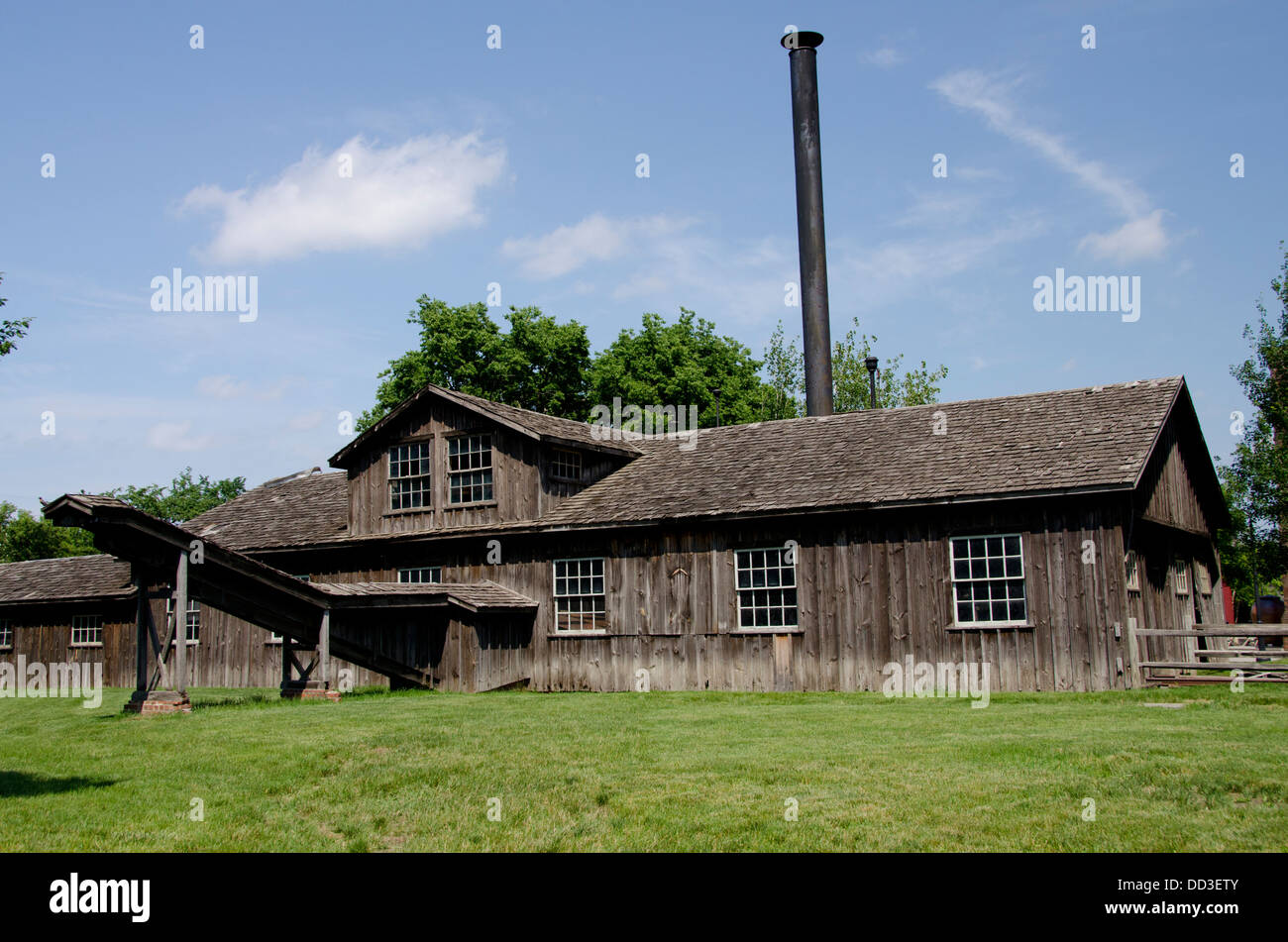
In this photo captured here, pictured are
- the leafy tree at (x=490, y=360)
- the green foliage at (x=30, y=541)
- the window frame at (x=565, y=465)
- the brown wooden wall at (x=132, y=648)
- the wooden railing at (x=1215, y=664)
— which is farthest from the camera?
the green foliage at (x=30, y=541)

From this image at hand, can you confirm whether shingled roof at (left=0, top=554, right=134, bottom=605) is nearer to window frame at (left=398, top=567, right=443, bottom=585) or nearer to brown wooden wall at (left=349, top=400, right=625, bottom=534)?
brown wooden wall at (left=349, top=400, right=625, bottom=534)

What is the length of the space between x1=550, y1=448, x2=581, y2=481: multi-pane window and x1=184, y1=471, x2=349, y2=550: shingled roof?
644 cm

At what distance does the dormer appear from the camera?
2575 cm

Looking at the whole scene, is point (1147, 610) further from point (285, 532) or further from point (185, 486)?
point (185, 486)

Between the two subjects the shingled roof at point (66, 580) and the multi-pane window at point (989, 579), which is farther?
the shingled roof at point (66, 580)

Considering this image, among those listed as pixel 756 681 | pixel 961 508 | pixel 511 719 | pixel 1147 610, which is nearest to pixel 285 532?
pixel 756 681

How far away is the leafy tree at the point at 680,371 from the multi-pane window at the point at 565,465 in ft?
85.2

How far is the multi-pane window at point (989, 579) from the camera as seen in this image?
20.1 meters

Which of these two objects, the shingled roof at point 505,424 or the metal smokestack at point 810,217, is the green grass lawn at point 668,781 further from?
the metal smokestack at point 810,217

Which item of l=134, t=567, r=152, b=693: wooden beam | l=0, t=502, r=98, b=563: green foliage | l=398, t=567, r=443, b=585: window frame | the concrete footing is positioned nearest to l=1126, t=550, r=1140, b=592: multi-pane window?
l=398, t=567, r=443, b=585: window frame

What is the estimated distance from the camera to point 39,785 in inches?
446

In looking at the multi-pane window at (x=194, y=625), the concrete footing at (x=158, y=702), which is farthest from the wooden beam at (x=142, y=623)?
the multi-pane window at (x=194, y=625)

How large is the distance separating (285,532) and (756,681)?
1422cm

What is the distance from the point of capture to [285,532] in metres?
30.2
